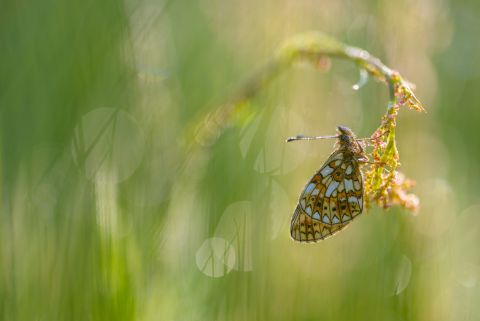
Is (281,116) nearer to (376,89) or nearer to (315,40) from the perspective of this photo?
(376,89)

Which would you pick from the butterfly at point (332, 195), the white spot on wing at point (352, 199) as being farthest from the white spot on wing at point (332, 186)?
the white spot on wing at point (352, 199)

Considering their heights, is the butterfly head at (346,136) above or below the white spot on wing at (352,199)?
above

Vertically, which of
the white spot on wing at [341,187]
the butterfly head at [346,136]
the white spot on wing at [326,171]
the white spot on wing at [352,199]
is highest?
the butterfly head at [346,136]

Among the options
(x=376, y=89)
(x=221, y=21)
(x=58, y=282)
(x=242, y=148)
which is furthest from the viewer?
(x=221, y=21)

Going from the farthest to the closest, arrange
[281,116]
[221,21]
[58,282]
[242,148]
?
[221,21]
[281,116]
[242,148]
[58,282]

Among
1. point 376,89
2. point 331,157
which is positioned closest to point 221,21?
point 376,89

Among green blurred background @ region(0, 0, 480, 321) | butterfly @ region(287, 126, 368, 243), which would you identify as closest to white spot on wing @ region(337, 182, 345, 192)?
butterfly @ region(287, 126, 368, 243)

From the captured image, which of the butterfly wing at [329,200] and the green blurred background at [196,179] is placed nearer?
the butterfly wing at [329,200]

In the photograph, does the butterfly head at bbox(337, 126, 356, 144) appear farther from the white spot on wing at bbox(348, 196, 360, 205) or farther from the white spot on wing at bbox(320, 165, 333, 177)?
the white spot on wing at bbox(348, 196, 360, 205)

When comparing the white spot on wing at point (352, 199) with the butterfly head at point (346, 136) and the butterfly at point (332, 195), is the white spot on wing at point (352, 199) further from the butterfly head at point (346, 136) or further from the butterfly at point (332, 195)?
the butterfly head at point (346, 136)
